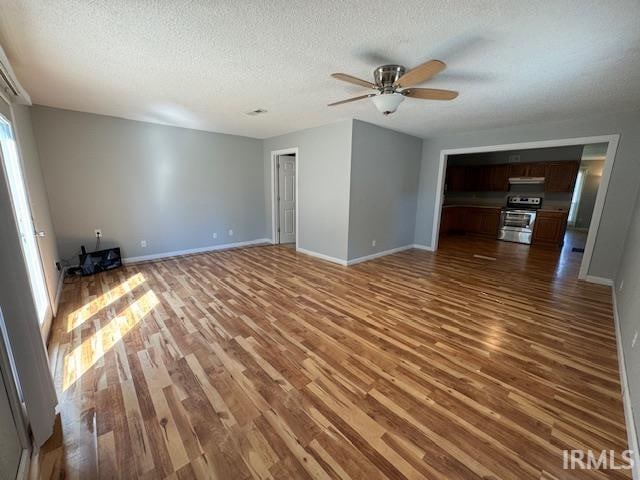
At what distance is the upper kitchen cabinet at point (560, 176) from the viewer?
5836mm

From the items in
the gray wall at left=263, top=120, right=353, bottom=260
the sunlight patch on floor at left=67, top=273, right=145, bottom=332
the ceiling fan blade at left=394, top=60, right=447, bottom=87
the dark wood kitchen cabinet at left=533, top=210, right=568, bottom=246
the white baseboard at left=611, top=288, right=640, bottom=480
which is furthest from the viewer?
the dark wood kitchen cabinet at left=533, top=210, right=568, bottom=246

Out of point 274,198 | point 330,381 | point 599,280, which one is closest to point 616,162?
point 599,280

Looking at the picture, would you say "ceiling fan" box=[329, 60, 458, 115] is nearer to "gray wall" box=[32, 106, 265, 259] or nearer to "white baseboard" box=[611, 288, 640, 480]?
"white baseboard" box=[611, 288, 640, 480]

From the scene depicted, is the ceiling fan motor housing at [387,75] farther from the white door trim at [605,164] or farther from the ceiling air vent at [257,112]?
the white door trim at [605,164]

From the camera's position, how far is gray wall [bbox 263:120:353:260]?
13.8ft

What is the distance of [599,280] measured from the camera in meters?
3.71

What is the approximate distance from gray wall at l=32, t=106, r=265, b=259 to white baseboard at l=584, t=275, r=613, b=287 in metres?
6.06

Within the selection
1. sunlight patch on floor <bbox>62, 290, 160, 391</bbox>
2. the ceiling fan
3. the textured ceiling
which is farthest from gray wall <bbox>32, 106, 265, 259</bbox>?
the ceiling fan

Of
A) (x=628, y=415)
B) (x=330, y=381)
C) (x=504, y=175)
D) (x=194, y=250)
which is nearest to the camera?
(x=628, y=415)

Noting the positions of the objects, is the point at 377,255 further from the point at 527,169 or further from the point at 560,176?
the point at 560,176

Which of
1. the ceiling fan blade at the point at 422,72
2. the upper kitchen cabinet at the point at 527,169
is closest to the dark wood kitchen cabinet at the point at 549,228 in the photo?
the upper kitchen cabinet at the point at 527,169

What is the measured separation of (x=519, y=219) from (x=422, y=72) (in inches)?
251

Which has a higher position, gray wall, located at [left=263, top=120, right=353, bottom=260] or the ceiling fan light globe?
the ceiling fan light globe

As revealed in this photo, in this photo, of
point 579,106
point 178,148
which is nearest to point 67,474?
point 178,148
